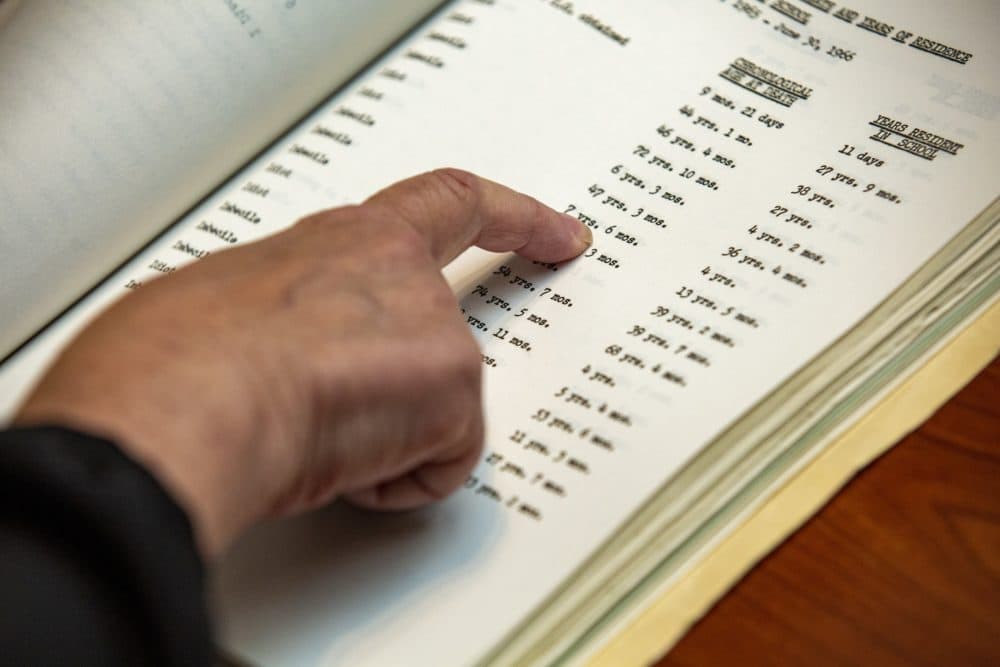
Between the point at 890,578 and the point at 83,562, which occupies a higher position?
the point at 83,562

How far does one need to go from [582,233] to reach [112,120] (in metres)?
0.28

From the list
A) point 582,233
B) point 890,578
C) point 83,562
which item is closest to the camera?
point 83,562

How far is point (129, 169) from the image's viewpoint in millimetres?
701

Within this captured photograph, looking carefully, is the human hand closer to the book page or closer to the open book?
the open book

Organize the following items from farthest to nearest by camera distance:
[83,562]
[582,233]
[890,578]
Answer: [582,233] → [890,578] → [83,562]

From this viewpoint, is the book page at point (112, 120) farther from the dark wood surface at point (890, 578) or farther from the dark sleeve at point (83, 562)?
the dark wood surface at point (890, 578)

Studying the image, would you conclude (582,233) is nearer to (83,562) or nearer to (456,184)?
(456,184)

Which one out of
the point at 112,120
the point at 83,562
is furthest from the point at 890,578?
the point at 112,120

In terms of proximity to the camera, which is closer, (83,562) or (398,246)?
(83,562)

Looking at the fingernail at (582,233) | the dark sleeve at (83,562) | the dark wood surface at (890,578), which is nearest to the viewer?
the dark sleeve at (83,562)

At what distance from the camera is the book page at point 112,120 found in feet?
2.22

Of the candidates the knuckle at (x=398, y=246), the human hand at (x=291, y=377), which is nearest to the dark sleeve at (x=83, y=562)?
the human hand at (x=291, y=377)

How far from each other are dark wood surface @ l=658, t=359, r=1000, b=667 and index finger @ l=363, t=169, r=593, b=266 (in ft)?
0.66

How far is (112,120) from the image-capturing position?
2.27 ft
